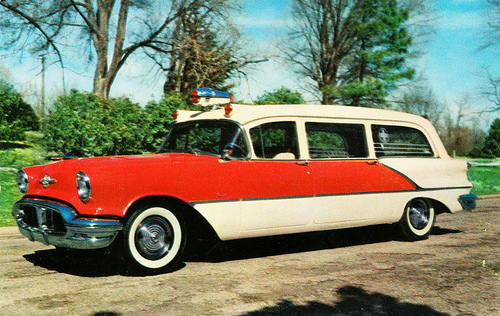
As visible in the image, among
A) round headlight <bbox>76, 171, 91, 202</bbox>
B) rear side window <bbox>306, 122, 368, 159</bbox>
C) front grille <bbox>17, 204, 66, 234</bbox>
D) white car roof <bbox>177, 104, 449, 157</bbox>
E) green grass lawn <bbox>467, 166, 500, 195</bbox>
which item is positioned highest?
white car roof <bbox>177, 104, 449, 157</bbox>

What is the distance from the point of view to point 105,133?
1261 cm

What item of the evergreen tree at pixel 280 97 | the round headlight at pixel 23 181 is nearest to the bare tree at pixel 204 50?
the evergreen tree at pixel 280 97

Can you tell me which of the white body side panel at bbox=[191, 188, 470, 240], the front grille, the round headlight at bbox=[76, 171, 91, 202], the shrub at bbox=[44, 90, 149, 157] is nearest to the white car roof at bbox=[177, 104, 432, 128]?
the white body side panel at bbox=[191, 188, 470, 240]

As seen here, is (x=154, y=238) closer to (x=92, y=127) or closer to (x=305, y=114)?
(x=305, y=114)

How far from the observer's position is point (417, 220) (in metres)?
7.19

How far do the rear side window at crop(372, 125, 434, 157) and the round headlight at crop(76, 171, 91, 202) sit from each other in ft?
13.5

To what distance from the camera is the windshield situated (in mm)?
5668

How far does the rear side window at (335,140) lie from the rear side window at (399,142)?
285mm

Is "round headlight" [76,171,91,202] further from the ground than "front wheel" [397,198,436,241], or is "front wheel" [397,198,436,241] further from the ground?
"round headlight" [76,171,91,202]

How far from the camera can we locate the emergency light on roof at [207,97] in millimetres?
6039

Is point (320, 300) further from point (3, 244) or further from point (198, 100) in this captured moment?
point (3, 244)

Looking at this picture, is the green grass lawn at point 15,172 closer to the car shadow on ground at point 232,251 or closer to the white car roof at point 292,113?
the car shadow on ground at point 232,251

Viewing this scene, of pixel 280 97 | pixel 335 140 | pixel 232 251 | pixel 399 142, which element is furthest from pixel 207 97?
pixel 280 97

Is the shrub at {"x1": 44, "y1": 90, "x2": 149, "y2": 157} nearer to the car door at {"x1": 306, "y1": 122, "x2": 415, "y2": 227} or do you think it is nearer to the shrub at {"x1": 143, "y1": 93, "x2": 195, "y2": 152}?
the shrub at {"x1": 143, "y1": 93, "x2": 195, "y2": 152}
